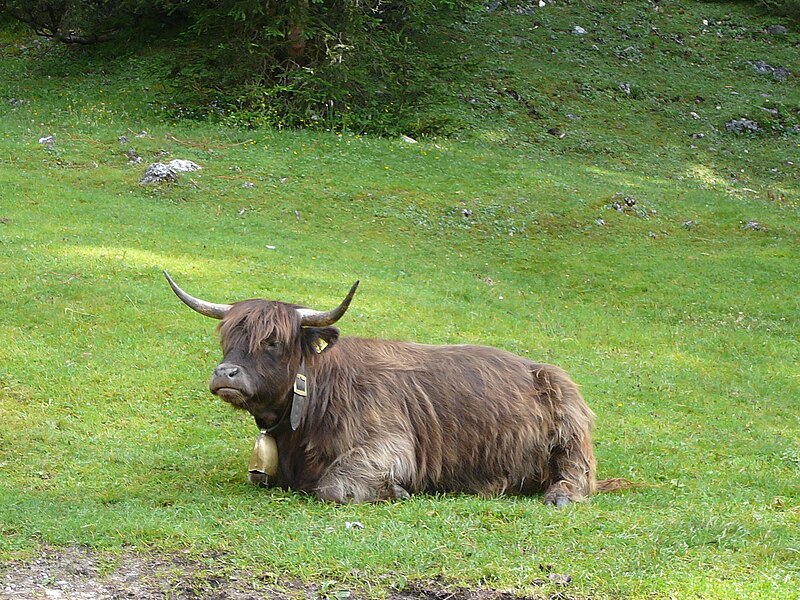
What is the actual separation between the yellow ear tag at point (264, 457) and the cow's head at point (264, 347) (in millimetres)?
148

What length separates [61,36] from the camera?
30.9 metres

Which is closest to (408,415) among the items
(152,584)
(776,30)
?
→ (152,584)

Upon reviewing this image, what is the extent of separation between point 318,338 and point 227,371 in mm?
855

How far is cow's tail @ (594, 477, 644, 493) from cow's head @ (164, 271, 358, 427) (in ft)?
8.48

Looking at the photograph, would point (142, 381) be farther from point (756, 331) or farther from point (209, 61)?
point (209, 61)

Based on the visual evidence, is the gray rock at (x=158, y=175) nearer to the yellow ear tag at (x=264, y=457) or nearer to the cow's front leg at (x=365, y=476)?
the yellow ear tag at (x=264, y=457)

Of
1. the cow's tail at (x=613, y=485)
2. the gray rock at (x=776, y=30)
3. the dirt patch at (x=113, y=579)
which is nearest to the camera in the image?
the dirt patch at (x=113, y=579)

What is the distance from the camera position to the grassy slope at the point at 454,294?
21.2 feet

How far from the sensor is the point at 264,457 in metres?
7.51

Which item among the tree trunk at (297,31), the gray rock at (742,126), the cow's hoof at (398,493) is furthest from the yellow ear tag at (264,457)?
the gray rock at (742,126)

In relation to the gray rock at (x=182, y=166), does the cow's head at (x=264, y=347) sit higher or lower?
higher

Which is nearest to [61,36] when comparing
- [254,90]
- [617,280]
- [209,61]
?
[209,61]

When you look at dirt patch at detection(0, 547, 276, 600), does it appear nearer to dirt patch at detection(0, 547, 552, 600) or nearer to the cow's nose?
dirt patch at detection(0, 547, 552, 600)

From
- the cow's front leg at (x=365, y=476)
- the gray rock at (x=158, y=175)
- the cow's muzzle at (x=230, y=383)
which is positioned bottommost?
the gray rock at (x=158, y=175)
